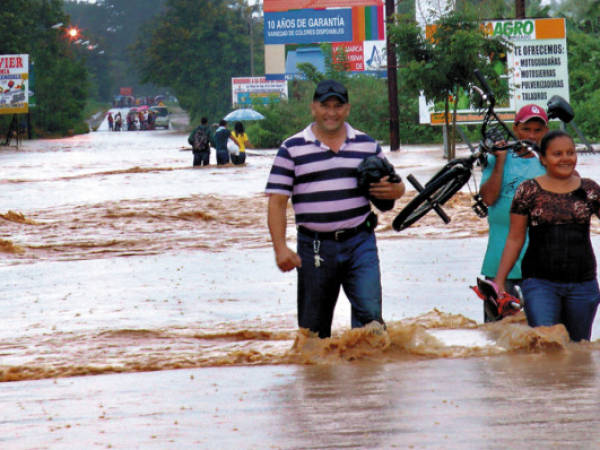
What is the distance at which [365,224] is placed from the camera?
21.2 ft

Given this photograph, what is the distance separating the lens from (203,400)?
6254 mm

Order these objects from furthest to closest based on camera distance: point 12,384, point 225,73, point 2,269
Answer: point 225,73 → point 2,269 → point 12,384

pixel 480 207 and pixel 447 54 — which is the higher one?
pixel 447 54

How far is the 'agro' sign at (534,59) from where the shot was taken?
32781 mm

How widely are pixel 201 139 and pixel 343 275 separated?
2732 centimetres

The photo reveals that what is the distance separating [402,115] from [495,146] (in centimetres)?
4447

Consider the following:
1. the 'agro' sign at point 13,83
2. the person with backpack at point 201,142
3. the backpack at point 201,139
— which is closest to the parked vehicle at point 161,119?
the 'agro' sign at point 13,83

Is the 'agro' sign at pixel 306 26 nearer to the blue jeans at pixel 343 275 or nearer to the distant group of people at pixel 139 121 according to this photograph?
the blue jeans at pixel 343 275

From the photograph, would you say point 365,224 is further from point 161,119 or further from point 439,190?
point 161,119

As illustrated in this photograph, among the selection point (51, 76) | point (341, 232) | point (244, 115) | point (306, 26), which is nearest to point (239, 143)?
point (306, 26)

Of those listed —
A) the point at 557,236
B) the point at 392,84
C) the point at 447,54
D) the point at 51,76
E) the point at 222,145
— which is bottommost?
the point at 557,236

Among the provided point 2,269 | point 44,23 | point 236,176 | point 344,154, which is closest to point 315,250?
point 344,154

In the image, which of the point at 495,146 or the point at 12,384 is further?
the point at 12,384

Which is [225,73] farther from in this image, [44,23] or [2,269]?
[2,269]
